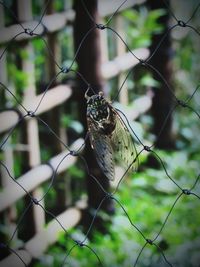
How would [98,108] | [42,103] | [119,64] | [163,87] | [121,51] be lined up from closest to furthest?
[98,108]
[42,103]
[119,64]
[121,51]
[163,87]

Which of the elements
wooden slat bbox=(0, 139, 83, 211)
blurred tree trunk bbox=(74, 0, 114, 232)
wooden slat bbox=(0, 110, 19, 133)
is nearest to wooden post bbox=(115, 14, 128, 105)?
blurred tree trunk bbox=(74, 0, 114, 232)

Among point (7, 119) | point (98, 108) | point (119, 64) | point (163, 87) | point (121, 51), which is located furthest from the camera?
point (163, 87)

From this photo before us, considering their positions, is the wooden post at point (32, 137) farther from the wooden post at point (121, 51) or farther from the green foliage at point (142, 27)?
the green foliage at point (142, 27)

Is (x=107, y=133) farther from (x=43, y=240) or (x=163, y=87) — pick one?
(x=163, y=87)

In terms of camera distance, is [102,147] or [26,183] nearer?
[102,147]

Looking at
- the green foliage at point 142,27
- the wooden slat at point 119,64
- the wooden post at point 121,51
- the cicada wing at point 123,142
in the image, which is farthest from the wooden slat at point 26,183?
the green foliage at point 142,27

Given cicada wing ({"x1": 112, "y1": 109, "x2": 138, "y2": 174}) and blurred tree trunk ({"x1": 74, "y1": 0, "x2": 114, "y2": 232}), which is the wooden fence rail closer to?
blurred tree trunk ({"x1": 74, "y1": 0, "x2": 114, "y2": 232})

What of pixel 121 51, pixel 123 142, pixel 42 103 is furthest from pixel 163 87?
pixel 123 142
